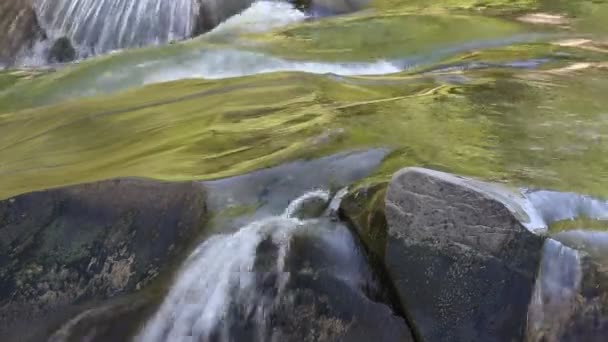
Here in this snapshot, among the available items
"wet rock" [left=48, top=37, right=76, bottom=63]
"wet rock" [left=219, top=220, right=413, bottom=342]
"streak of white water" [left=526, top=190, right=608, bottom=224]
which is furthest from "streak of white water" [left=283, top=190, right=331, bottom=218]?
"wet rock" [left=48, top=37, right=76, bottom=63]

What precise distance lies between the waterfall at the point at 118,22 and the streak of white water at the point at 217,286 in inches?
238

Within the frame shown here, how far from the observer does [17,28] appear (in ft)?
32.3

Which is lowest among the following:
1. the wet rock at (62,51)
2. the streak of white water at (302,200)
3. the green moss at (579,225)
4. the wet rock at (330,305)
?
the wet rock at (62,51)

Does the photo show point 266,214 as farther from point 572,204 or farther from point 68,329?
point 572,204

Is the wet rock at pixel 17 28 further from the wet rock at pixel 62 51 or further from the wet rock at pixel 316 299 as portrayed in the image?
the wet rock at pixel 316 299

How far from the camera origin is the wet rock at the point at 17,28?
9688 mm

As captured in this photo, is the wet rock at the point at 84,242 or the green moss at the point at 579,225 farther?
the wet rock at the point at 84,242

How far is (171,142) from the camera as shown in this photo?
5.13m

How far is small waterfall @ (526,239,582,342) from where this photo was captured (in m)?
3.35

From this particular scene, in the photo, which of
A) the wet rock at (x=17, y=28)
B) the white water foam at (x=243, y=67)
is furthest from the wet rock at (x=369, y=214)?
the wet rock at (x=17, y=28)

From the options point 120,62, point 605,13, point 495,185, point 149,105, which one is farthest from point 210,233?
point 605,13

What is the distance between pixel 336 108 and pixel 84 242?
6.14 feet

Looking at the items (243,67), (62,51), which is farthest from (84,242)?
(62,51)

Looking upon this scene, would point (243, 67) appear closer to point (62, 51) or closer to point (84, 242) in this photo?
point (62, 51)
